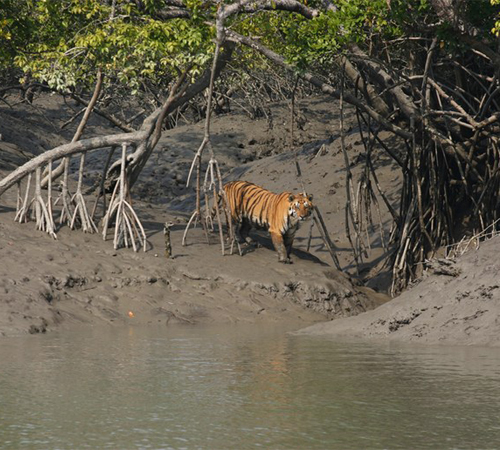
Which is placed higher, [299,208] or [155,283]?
[299,208]

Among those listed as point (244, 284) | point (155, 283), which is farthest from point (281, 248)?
point (155, 283)

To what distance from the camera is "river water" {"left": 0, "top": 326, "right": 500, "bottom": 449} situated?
528cm

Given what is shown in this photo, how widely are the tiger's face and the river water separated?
4.56 meters

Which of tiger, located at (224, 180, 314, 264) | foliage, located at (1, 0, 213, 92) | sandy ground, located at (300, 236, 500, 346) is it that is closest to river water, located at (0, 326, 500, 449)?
sandy ground, located at (300, 236, 500, 346)

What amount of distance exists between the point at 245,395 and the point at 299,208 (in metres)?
7.88

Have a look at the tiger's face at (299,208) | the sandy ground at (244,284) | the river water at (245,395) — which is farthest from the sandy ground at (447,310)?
the tiger's face at (299,208)

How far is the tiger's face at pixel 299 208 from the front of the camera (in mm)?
14281

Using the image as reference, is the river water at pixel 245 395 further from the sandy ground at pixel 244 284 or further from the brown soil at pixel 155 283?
the brown soil at pixel 155 283

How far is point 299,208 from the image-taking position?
562 inches

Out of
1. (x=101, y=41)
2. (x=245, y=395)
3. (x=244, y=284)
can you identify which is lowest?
(x=244, y=284)

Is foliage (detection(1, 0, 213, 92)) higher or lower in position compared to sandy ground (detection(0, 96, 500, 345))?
higher

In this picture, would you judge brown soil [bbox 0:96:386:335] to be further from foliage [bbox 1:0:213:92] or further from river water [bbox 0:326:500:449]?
foliage [bbox 1:0:213:92]

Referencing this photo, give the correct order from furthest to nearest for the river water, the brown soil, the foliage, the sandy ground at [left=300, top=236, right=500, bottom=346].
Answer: the foliage < the brown soil < the sandy ground at [left=300, top=236, right=500, bottom=346] < the river water

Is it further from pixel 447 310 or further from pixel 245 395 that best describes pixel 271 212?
pixel 245 395
